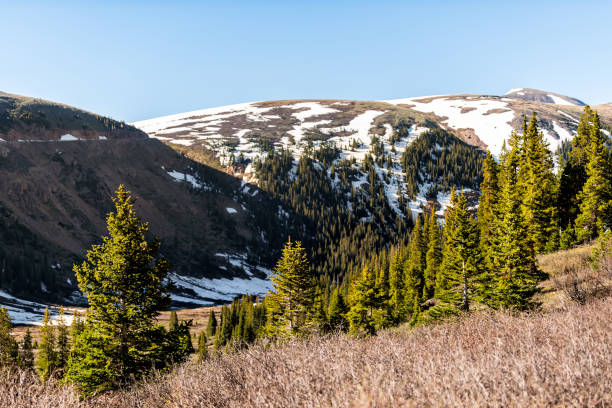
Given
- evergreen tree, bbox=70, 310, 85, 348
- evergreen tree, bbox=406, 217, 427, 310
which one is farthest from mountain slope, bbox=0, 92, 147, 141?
evergreen tree, bbox=406, 217, 427, 310

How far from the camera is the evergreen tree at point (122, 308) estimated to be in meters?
14.9

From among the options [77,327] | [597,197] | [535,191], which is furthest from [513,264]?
[77,327]

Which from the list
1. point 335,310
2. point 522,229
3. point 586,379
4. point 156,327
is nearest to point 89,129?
point 335,310

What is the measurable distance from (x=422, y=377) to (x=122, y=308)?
51.3 ft

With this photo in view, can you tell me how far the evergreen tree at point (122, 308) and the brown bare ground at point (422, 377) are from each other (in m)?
9.42

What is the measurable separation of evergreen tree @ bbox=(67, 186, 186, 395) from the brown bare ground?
30.9ft

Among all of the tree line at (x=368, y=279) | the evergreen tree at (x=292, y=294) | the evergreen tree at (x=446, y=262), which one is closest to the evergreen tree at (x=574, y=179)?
the tree line at (x=368, y=279)

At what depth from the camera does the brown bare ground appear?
3330 mm

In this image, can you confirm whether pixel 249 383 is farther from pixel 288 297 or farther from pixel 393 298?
pixel 393 298

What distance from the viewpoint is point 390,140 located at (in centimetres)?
18550

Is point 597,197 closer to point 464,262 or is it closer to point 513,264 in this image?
point 464,262

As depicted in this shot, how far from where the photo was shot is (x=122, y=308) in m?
15.7

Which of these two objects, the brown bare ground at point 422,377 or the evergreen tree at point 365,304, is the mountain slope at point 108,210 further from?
the brown bare ground at point 422,377

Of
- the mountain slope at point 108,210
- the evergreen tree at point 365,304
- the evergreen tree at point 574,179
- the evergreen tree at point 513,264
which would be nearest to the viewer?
the evergreen tree at point 513,264
